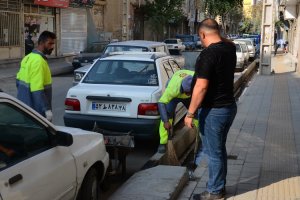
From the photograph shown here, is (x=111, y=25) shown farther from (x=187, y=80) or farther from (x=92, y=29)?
(x=187, y=80)

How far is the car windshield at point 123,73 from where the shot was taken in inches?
301

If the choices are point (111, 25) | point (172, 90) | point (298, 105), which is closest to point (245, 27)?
point (111, 25)

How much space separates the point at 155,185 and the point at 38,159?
1.72 m

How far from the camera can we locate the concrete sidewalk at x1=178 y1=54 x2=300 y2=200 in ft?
16.5

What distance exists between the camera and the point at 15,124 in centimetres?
370

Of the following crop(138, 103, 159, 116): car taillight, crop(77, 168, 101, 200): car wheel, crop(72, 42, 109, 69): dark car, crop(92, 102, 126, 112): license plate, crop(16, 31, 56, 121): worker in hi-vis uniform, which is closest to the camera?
crop(77, 168, 101, 200): car wheel

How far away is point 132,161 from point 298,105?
244 inches

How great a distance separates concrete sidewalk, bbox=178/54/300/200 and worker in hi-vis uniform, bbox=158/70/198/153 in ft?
3.18

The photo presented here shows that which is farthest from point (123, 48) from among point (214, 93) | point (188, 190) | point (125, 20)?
point (125, 20)

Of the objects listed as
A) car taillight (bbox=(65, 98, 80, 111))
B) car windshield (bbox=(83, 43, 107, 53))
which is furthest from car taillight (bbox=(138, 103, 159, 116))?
car windshield (bbox=(83, 43, 107, 53))

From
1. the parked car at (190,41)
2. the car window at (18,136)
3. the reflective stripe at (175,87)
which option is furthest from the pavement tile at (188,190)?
the parked car at (190,41)

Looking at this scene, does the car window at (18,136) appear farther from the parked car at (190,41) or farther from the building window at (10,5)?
the parked car at (190,41)

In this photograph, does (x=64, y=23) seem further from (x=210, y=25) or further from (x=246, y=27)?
(x=246, y=27)

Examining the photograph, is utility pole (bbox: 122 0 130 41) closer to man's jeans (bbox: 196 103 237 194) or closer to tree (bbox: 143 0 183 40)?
tree (bbox: 143 0 183 40)
